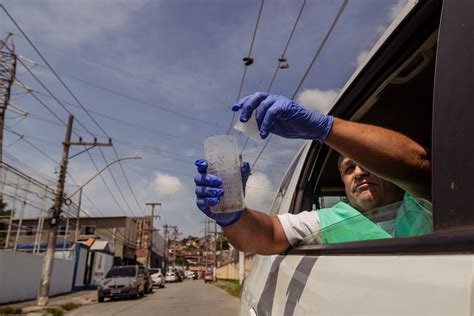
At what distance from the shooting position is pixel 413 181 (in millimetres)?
1423

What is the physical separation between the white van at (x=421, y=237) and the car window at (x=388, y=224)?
8 centimetres

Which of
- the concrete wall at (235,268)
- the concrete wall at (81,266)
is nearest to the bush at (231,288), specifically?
the concrete wall at (235,268)

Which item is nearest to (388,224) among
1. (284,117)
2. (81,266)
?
(284,117)

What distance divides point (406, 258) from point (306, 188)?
1521 mm

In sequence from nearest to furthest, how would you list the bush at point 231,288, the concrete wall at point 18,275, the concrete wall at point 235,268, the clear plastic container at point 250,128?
the clear plastic container at point 250,128 → the concrete wall at point 18,275 → the bush at point 231,288 → the concrete wall at point 235,268

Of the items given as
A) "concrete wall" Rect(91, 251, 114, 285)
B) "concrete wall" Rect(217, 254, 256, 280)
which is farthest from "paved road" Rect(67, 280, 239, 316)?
"concrete wall" Rect(91, 251, 114, 285)

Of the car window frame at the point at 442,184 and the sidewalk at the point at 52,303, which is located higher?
the car window frame at the point at 442,184

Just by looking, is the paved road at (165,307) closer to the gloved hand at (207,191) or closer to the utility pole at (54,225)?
the utility pole at (54,225)

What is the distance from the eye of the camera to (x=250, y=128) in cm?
175

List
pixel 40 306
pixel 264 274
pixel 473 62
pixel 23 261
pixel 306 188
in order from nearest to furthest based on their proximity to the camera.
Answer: pixel 473 62
pixel 264 274
pixel 306 188
pixel 40 306
pixel 23 261

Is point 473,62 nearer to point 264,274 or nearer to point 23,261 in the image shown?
point 264,274

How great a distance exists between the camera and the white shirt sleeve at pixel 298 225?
1.97m


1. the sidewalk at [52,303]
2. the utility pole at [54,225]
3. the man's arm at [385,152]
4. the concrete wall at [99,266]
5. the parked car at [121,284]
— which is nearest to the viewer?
the man's arm at [385,152]

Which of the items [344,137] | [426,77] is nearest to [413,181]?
[344,137]
